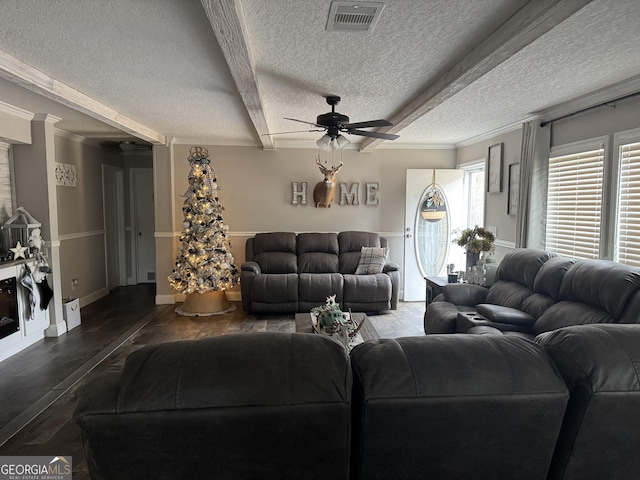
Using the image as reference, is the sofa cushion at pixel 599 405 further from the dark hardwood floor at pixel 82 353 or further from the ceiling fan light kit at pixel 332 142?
the ceiling fan light kit at pixel 332 142

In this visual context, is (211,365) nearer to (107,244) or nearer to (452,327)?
(452,327)

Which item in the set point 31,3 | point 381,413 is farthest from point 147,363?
point 31,3

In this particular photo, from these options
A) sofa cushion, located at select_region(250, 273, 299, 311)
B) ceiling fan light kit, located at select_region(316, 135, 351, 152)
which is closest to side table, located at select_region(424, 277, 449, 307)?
sofa cushion, located at select_region(250, 273, 299, 311)

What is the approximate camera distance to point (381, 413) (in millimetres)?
974

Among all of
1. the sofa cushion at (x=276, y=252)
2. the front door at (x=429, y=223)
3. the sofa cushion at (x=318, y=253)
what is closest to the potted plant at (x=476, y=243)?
the front door at (x=429, y=223)

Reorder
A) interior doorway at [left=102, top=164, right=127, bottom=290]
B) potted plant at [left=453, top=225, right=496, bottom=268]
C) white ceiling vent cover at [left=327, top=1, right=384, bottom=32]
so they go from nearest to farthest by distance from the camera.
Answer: white ceiling vent cover at [left=327, top=1, right=384, bottom=32]
potted plant at [left=453, top=225, right=496, bottom=268]
interior doorway at [left=102, top=164, right=127, bottom=290]

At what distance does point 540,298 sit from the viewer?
314 centimetres

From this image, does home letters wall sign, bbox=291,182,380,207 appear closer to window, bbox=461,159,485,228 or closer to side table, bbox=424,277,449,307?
window, bbox=461,159,485,228

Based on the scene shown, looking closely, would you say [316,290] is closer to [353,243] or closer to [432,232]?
[353,243]

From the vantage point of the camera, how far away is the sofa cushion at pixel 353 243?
574cm

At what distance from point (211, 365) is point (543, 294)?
3.07m

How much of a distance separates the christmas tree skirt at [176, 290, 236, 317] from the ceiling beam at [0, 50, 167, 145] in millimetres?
2228

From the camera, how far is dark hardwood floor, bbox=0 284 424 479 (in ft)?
8.03

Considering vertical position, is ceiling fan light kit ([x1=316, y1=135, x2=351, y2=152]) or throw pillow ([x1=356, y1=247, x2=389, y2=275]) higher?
ceiling fan light kit ([x1=316, y1=135, x2=351, y2=152])
